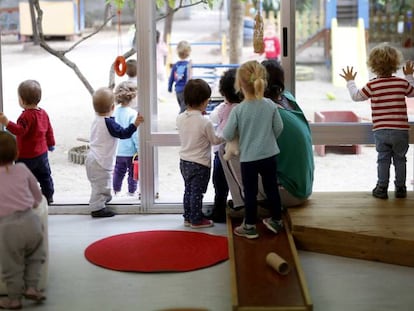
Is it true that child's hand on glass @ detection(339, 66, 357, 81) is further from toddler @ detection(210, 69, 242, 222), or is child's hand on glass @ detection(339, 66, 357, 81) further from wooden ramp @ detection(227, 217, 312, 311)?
wooden ramp @ detection(227, 217, 312, 311)

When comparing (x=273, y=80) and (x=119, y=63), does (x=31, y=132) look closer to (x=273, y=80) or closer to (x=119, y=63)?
(x=119, y=63)

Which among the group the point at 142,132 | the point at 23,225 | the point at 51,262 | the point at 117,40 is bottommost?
the point at 51,262

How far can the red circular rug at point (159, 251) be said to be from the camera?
4.21 meters

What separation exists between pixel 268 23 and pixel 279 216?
1.49 meters

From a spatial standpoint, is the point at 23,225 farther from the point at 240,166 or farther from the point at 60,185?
the point at 60,185

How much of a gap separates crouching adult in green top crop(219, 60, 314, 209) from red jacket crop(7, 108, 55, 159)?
1250 mm

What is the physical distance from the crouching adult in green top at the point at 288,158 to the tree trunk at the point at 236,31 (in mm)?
507

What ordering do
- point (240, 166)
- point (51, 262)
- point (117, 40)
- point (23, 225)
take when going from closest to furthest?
1. point (23, 225)
2. point (51, 262)
3. point (240, 166)
4. point (117, 40)

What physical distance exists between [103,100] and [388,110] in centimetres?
192

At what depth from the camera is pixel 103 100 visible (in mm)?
5113

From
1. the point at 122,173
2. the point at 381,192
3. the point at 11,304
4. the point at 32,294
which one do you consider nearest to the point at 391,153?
the point at 381,192

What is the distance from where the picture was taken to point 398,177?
16.3 feet

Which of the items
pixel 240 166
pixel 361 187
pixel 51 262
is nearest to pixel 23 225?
pixel 51 262

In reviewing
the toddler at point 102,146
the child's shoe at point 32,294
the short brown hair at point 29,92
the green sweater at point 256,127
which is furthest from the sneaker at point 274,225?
the short brown hair at point 29,92
